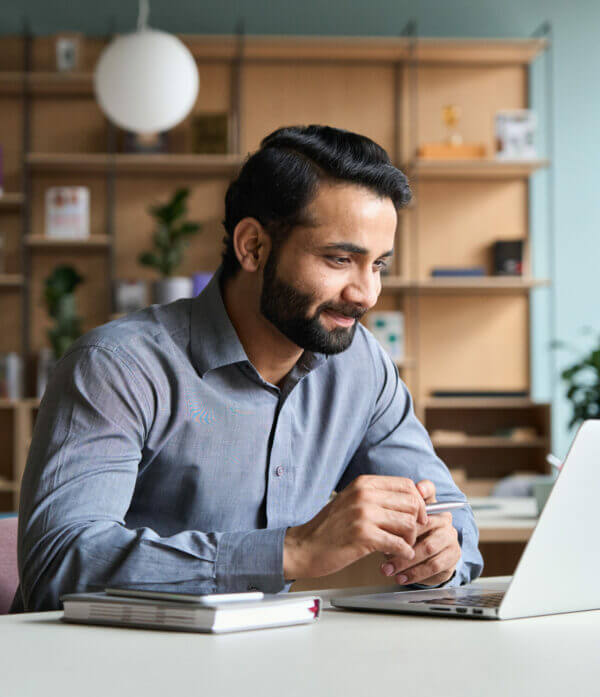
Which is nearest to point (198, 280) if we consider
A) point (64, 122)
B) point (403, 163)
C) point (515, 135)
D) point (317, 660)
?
point (64, 122)

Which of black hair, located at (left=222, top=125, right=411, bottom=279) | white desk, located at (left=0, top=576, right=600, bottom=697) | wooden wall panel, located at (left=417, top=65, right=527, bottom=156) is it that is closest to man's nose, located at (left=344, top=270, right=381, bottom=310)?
black hair, located at (left=222, top=125, right=411, bottom=279)

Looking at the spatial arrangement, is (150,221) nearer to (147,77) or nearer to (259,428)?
(147,77)

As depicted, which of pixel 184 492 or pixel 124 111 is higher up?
pixel 124 111

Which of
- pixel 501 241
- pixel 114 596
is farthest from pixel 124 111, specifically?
pixel 114 596

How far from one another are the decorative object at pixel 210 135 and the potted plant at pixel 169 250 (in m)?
0.28

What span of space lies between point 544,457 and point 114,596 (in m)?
4.20

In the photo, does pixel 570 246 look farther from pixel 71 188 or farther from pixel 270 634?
pixel 270 634

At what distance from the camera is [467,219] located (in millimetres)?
5168

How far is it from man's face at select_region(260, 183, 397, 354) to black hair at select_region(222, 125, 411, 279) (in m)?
0.02

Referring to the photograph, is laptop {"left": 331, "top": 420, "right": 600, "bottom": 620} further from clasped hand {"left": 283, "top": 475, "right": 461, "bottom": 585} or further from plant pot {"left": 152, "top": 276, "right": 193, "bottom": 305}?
plant pot {"left": 152, "top": 276, "right": 193, "bottom": 305}

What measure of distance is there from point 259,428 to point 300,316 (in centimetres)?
17

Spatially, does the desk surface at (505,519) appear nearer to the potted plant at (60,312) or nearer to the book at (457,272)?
the book at (457,272)

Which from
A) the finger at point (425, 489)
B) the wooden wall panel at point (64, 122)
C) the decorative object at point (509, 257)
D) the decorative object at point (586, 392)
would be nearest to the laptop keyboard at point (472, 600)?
the finger at point (425, 489)

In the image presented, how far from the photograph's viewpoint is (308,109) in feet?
17.0
